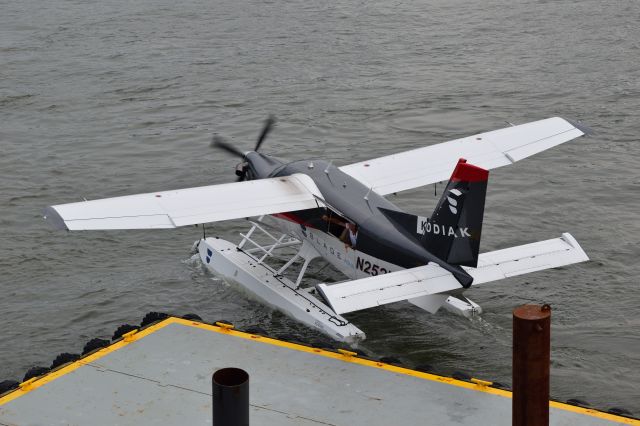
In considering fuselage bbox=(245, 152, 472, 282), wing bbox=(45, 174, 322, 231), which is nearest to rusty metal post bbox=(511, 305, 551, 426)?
fuselage bbox=(245, 152, 472, 282)

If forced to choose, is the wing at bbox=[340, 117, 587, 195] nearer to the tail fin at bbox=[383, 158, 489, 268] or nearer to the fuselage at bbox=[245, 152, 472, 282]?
the fuselage at bbox=[245, 152, 472, 282]

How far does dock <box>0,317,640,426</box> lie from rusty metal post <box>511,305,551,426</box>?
331cm

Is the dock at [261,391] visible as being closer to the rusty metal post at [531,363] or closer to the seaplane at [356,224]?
the seaplane at [356,224]

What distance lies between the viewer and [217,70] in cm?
3978

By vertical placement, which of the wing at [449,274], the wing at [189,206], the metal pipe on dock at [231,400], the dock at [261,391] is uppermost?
the metal pipe on dock at [231,400]

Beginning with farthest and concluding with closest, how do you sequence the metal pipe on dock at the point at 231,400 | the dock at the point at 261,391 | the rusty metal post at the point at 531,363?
the dock at the point at 261,391
the metal pipe on dock at the point at 231,400
the rusty metal post at the point at 531,363

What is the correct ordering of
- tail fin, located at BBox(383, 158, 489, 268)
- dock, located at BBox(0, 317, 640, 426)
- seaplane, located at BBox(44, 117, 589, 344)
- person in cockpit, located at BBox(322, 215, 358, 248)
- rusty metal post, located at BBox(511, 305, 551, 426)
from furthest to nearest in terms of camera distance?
person in cockpit, located at BBox(322, 215, 358, 248) < seaplane, located at BBox(44, 117, 589, 344) < tail fin, located at BBox(383, 158, 489, 268) < dock, located at BBox(0, 317, 640, 426) < rusty metal post, located at BBox(511, 305, 551, 426)

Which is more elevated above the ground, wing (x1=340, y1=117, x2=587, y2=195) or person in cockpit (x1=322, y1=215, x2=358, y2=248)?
wing (x1=340, y1=117, x2=587, y2=195)

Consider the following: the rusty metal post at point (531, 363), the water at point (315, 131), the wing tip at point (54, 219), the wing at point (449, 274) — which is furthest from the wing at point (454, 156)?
the rusty metal post at point (531, 363)

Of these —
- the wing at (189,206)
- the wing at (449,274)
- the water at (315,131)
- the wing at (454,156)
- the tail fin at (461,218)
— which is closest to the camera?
the wing at (449,274)

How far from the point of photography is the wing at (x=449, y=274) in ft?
47.2

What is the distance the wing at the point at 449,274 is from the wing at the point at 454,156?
4127 millimetres

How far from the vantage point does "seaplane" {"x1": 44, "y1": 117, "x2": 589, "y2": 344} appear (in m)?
15.1

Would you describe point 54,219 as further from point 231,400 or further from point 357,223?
point 231,400
